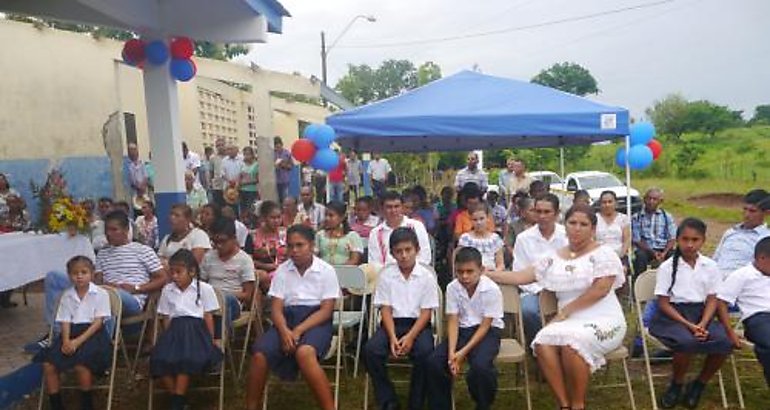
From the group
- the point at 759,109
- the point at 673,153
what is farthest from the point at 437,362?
the point at 759,109

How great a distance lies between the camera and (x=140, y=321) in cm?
485

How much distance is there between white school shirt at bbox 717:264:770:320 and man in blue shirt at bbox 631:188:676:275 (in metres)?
2.70

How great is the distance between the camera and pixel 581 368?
3.82m

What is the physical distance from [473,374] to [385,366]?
1.83 feet

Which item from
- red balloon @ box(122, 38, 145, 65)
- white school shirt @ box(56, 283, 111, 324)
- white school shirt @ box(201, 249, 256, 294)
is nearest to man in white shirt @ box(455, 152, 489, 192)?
red balloon @ box(122, 38, 145, 65)

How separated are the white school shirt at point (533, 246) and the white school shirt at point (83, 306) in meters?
2.84

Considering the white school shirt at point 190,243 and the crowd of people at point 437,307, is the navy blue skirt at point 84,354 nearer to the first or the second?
the crowd of people at point 437,307

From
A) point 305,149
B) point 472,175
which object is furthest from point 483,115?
point 472,175

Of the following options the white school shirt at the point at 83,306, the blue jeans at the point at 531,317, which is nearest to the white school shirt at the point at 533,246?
the blue jeans at the point at 531,317

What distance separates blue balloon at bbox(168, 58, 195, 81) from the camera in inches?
288

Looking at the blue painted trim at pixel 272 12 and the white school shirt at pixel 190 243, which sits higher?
the blue painted trim at pixel 272 12

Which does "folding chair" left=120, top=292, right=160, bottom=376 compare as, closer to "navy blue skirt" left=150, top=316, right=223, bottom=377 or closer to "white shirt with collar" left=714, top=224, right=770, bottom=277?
"navy blue skirt" left=150, top=316, right=223, bottom=377

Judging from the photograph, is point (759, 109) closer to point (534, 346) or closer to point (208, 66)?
point (208, 66)

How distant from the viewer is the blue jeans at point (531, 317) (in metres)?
4.81
